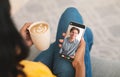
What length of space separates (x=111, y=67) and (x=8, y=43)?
0.56 metres

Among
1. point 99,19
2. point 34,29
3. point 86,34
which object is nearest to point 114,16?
point 99,19

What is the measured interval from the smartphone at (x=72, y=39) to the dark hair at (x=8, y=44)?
0.31 metres

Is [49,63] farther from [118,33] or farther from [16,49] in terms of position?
[118,33]

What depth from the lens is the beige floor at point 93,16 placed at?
64.1 inches

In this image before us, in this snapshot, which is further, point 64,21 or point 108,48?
point 108,48

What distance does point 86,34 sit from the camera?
1047mm

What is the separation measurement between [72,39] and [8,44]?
1.28ft

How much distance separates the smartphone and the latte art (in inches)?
3.6

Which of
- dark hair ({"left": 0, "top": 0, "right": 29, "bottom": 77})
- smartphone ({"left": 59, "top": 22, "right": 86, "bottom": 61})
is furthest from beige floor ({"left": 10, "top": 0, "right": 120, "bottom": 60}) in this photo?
dark hair ({"left": 0, "top": 0, "right": 29, "bottom": 77})

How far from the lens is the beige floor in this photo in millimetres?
1629

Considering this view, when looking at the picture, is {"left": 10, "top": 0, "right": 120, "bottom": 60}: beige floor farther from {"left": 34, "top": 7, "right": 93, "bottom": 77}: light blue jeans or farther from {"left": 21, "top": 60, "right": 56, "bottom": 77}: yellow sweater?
{"left": 21, "top": 60, "right": 56, "bottom": 77}: yellow sweater

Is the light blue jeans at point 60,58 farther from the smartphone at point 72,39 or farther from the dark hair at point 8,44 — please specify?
the dark hair at point 8,44

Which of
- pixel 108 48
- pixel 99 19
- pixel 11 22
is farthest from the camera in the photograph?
pixel 99 19

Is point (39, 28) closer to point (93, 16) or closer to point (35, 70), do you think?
point (35, 70)
